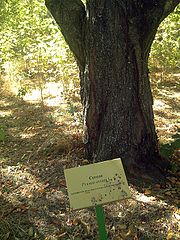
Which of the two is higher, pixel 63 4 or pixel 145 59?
pixel 63 4

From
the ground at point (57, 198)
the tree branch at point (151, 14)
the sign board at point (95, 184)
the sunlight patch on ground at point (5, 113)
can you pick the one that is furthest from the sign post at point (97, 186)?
the sunlight patch on ground at point (5, 113)

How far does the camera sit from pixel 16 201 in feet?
12.2

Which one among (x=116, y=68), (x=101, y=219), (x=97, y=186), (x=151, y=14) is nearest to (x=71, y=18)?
(x=116, y=68)

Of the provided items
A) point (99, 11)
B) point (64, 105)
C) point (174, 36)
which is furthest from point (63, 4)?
point (174, 36)

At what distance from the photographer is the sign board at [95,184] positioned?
8.62 feet

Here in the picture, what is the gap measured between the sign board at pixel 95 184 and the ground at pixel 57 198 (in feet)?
2.32

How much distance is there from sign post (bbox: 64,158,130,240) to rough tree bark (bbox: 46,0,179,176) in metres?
1.37

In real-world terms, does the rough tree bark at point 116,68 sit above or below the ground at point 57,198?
above

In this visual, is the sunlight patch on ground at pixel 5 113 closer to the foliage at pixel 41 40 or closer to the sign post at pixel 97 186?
the foliage at pixel 41 40

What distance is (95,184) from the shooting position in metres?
2.67

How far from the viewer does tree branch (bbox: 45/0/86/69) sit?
4043mm

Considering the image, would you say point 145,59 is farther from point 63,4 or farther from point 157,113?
point 157,113

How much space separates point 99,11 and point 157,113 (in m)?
4.50

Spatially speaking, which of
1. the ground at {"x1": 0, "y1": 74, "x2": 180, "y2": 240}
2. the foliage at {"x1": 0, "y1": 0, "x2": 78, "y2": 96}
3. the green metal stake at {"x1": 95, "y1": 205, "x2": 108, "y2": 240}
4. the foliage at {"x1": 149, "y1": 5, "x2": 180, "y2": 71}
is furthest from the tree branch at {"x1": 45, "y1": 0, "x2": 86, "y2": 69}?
the foliage at {"x1": 149, "y1": 5, "x2": 180, "y2": 71}
